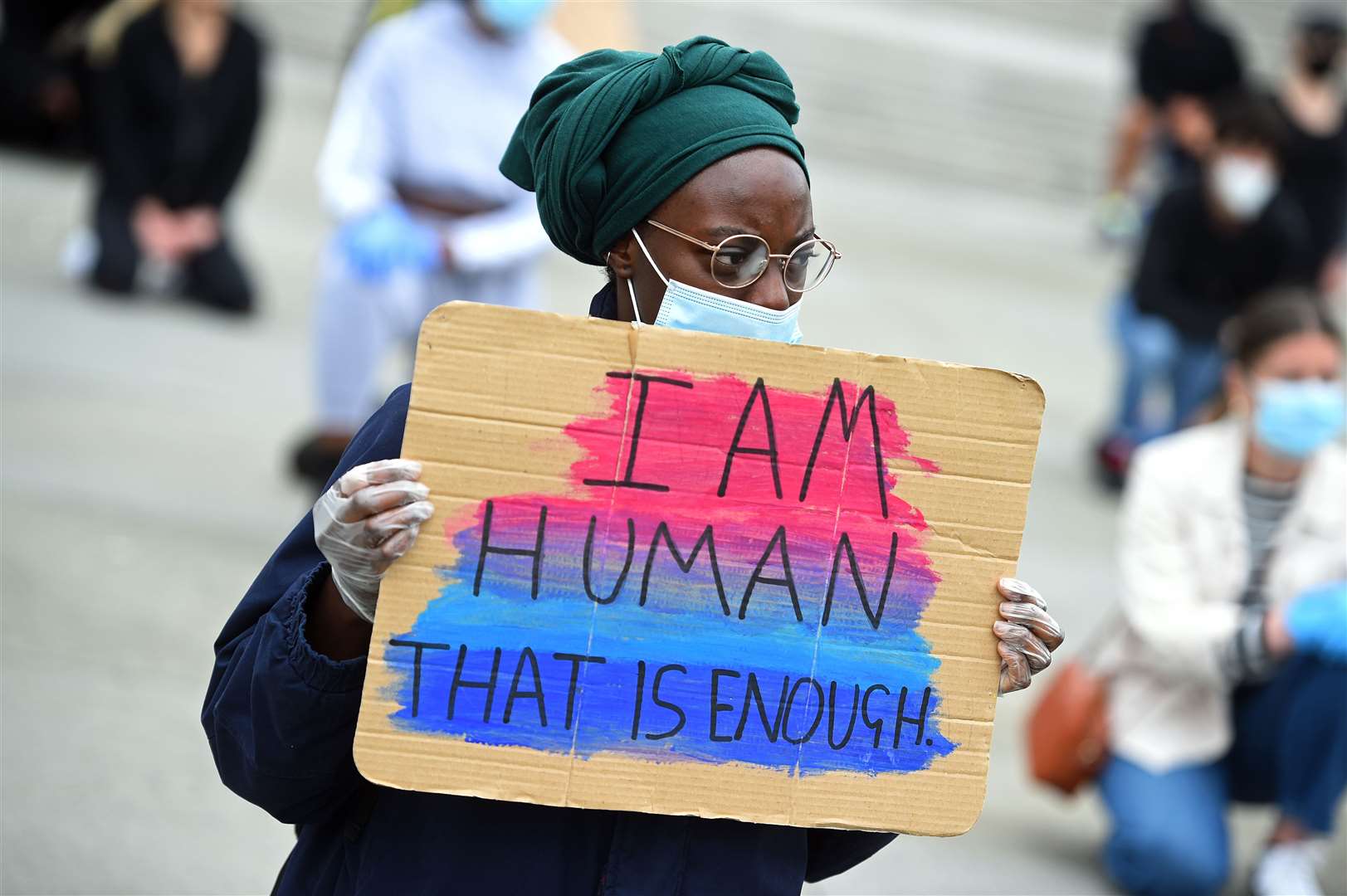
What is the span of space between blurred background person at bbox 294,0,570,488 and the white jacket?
213 centimetres

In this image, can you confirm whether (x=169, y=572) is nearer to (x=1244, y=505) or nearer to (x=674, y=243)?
(x=1244, y=505)

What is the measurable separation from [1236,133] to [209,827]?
579 cm

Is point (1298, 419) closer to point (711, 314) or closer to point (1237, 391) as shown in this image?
point (1237, 391)

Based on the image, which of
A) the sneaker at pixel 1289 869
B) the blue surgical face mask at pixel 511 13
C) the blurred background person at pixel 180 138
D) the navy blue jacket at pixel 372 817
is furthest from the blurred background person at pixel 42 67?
the navy blue jacket at pixel 372 817

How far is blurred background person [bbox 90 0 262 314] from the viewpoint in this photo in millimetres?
8711

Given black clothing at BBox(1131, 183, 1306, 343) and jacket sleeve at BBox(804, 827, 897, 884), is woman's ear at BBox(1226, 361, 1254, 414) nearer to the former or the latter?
jacket sleeve at BBox(804, 827, 897, 884)

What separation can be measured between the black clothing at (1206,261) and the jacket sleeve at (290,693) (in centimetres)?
657

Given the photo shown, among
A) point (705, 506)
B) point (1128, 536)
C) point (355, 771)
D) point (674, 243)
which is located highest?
point (674, 243)

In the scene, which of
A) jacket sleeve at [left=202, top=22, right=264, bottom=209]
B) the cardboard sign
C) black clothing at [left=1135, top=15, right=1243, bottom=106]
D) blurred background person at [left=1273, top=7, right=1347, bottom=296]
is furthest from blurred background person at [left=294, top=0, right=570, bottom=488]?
black clothing at [left=1135, top=15, right=1243, bottom=106]

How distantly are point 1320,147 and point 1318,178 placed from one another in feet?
0.57

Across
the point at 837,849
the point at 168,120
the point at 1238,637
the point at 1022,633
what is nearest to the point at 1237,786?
the point at 1238,637

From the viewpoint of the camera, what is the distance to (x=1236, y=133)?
7809mm

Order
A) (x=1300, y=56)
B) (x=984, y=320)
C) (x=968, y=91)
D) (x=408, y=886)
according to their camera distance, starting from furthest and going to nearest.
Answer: (x=968, y=91)
(x=984, y=320)
(x=1300, y=56)
(x=408, y=886)

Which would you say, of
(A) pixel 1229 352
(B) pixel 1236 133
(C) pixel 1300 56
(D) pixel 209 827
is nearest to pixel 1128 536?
(A) pixel 1229 352
